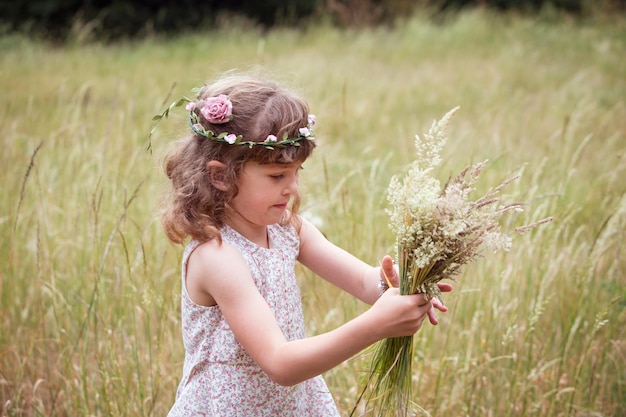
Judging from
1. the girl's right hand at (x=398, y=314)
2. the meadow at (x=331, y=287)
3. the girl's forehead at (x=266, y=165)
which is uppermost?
the girl's forehead at (x=266, y=165)

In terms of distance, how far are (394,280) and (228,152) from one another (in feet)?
1.71

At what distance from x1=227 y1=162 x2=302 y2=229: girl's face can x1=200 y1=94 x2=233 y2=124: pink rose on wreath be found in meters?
0.13

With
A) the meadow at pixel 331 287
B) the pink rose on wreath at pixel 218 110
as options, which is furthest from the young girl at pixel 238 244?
the meadow at pixel 331 287

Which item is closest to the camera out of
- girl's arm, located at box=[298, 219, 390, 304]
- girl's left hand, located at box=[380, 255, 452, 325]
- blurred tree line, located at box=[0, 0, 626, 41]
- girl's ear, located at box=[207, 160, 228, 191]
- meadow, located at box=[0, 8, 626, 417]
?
girl's left hand, located at box=[380, 255, 452, 325]

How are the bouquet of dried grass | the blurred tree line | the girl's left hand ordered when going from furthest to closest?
the blurred tree line
the girl's left hand
the bouquet of dried grass

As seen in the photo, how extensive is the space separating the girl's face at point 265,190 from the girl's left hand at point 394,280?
0.29 meters

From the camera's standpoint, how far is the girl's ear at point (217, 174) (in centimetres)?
172

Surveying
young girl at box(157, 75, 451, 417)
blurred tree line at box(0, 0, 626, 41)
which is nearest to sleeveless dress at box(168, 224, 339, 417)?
young girl at box(157, 75, 451, 417)

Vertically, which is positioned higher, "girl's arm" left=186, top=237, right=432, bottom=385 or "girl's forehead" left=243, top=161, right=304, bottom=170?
"girl's forehead" left=243, top=161, right=304, bottom=170

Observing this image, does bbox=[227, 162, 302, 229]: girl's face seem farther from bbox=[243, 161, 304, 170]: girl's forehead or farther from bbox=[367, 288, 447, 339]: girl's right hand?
bbox=[367, 288, 447, 339]: girl's right hand

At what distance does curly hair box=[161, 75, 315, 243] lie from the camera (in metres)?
1.69

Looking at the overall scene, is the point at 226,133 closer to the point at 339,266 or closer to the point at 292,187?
the point at 292,187

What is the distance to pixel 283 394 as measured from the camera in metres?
1.80

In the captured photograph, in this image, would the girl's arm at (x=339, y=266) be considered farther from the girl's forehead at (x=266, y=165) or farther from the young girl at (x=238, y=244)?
the girl's forehead at (x=266, y=165)
